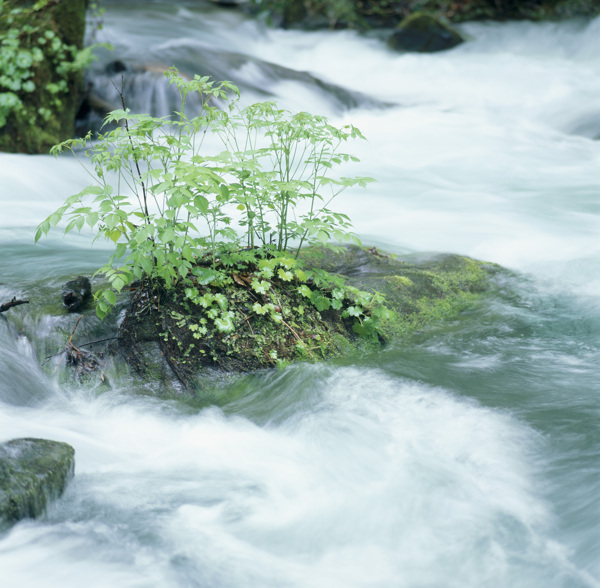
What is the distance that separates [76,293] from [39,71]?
5698 millimetres

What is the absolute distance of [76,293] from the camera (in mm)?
3580

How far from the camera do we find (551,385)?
3508mm

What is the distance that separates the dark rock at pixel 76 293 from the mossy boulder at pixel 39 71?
5.06 m

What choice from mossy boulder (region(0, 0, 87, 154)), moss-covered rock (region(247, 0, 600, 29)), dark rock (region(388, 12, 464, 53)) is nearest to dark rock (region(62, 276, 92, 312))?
mossy boulder (region(0, 0, 87, 154))

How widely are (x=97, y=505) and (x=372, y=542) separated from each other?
1.13 metres

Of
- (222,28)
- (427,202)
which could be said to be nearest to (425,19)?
(222,28)

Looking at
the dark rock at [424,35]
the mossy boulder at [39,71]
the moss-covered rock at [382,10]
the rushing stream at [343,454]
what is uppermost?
the moss-covered rock at [382,10]

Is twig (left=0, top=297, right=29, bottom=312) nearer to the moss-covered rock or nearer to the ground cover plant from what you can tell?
the ground cover plant

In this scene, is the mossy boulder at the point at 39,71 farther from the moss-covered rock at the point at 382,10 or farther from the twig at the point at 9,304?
the moss-covered rock at the point at 382,10

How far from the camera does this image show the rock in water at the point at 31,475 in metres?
2.27

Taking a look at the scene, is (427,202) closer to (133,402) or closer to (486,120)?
(486,120)

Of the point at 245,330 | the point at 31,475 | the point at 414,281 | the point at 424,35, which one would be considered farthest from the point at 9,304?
the point at 424,35

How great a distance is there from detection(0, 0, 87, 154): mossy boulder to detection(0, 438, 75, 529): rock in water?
6.33 metres

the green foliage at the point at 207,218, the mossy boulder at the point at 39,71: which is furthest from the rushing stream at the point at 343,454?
the mossy boulder at the point at 39,71
